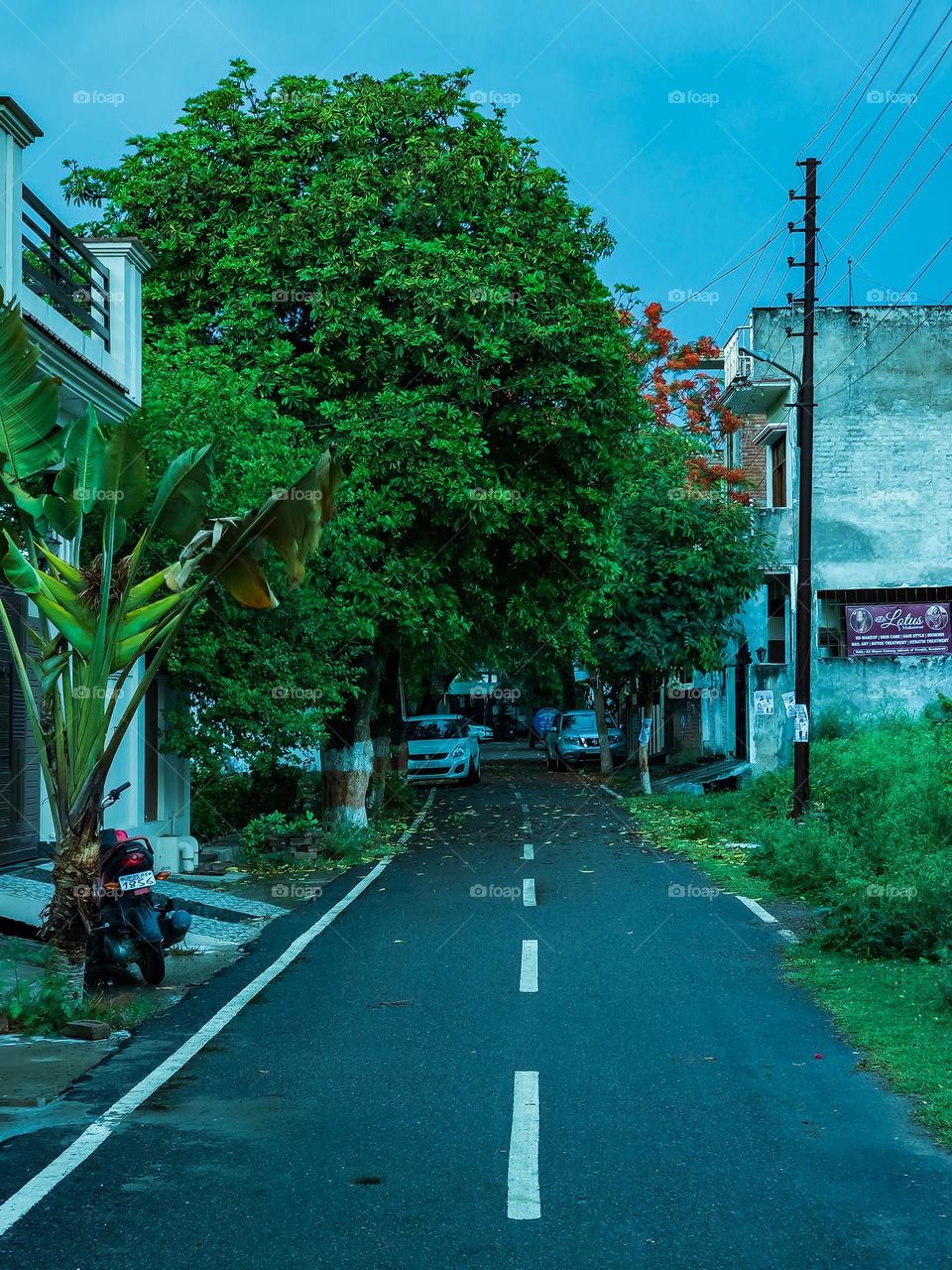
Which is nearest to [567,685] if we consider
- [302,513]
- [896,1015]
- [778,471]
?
[778,471]

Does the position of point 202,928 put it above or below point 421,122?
below

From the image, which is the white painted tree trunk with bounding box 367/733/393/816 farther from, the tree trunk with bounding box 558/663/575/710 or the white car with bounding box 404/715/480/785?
the tree trunk with bounding box 558/663/575/710

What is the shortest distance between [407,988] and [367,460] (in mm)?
11324

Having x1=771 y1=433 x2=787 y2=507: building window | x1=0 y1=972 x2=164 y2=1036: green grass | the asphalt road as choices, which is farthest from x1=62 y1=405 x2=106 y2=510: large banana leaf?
x1=771 y1=433 x2=787 y2=507: building window

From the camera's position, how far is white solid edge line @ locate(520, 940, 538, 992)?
10.4 metres

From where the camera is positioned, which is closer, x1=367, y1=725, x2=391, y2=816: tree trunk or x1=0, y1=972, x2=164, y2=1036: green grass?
x1=0, y1=972, x2=164, y2=1036: green grass

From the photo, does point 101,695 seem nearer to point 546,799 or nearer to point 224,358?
point 224,358

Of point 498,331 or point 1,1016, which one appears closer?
point 1,1016

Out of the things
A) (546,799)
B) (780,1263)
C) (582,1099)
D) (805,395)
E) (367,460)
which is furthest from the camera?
(546,799)

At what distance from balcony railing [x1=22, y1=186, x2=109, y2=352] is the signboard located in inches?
742

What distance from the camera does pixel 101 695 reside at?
32.3 feet

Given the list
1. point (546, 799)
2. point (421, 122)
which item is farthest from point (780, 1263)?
point (546, 799)

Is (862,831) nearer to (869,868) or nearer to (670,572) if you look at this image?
(869,868)

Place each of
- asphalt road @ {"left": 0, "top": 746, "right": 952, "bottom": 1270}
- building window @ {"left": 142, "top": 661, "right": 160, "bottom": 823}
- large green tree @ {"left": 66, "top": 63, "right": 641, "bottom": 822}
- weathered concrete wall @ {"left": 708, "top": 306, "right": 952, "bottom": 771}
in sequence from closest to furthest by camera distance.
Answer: asphalt road @ {"left": 0, "top": 746, "right": 952, "bottom": 1270} → building window @ {"left": 142, "top": 661, "right": 160, "bottom": 823} → large green tree @ {"left": 66, "top": 63, "right": 641, "bottom": 822} → weathered concrete wall @ {"left": 708, "top": 306, "right": 952, "bottom": 771}
